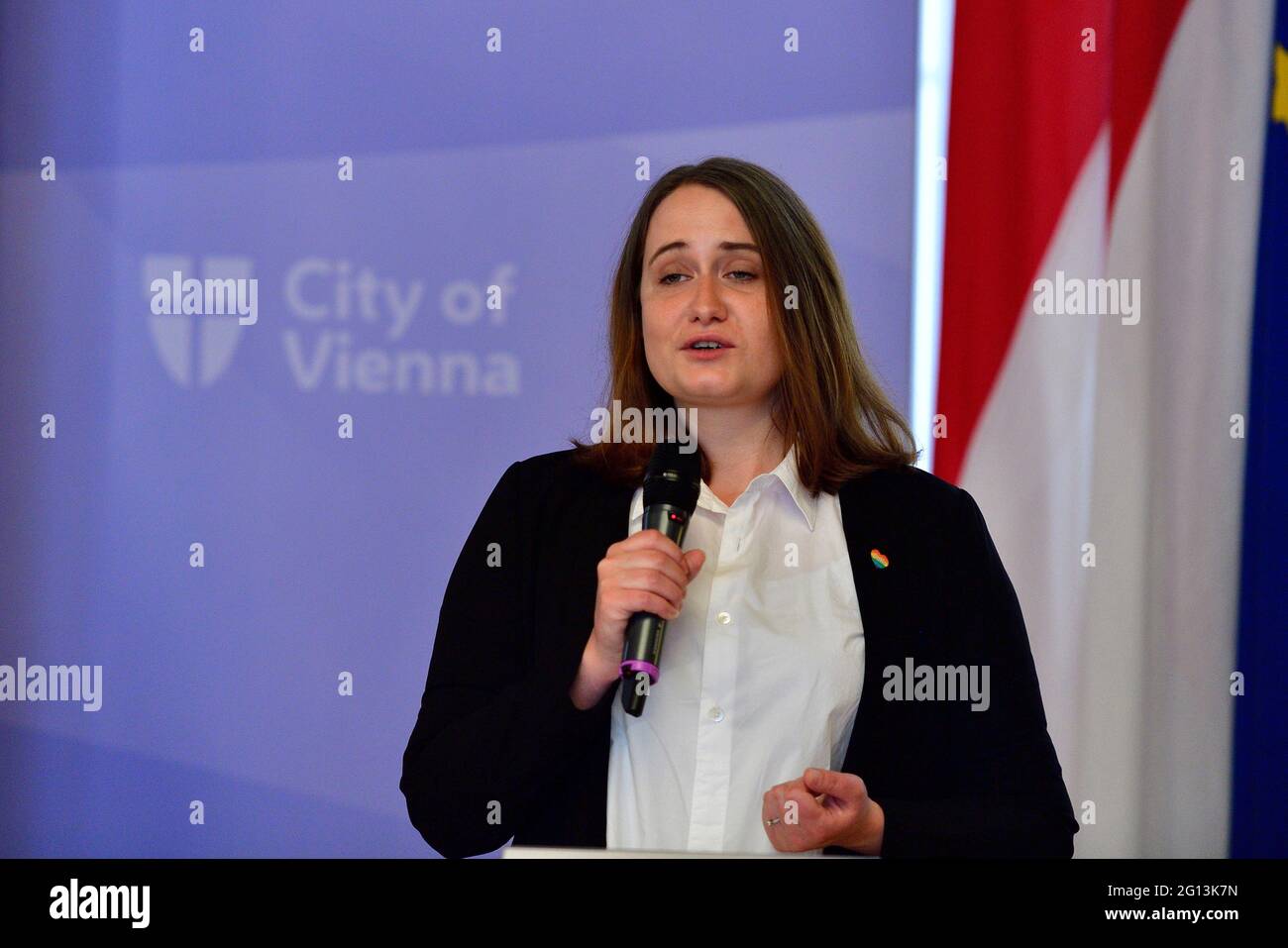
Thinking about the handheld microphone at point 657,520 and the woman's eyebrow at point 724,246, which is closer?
the handheld microphone at point 657,520

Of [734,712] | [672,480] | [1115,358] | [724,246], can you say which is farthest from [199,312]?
[1115,358]

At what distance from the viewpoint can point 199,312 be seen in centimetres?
259

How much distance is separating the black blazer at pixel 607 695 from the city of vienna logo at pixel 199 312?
1.17m

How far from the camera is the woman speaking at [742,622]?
1449 mm

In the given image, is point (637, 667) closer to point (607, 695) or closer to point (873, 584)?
point (607, 695)

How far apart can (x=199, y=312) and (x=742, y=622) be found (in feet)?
5.23

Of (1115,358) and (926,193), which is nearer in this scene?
(1115,358)

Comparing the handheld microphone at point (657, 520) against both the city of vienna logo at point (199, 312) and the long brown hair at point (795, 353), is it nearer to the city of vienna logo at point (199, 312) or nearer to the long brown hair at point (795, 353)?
the long brown hair at point (795, 353)

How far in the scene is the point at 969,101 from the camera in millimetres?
2443

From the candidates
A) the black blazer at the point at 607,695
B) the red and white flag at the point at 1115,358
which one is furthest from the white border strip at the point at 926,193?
the black blazer at the point at 607,695

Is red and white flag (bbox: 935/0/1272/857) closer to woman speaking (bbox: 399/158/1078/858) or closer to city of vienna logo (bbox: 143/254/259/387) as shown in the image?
woman speaking (bbox: 399/158/1078/858)

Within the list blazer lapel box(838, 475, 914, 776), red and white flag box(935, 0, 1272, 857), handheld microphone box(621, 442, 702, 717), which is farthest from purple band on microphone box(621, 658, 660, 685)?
red and white flag box(935, 0, 1272, 857)
